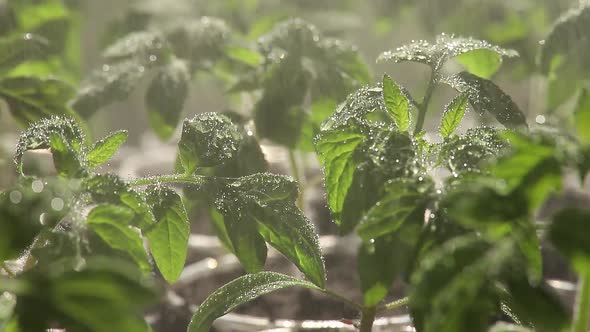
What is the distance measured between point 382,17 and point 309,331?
720mm

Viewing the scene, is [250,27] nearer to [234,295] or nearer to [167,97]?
[167,97]

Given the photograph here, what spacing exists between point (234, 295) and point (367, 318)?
0.40ft

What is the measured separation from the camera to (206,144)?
2.06 feet

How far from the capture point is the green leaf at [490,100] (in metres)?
0.61

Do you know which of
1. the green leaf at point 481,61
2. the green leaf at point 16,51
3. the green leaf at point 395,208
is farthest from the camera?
the green leaf at point 16,51

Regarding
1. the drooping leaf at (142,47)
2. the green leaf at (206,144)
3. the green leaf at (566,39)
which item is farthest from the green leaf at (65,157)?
the green leaf at (566,39)

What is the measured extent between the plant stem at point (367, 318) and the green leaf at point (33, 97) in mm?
423

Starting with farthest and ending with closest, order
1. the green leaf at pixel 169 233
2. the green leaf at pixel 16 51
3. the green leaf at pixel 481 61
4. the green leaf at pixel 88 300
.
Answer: the green leaf at pixel 16 51 < the green leaf at pixel 481 61 < the green leaf at pixel 169 233 < the green leaf at pixel 88 300

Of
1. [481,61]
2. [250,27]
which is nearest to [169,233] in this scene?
[481,61]

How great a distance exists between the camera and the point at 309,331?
2.53ft

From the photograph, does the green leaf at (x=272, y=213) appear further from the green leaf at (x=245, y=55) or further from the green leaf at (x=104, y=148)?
the green leaf at (x=245, y=55)

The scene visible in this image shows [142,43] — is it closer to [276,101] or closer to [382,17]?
[276,101]

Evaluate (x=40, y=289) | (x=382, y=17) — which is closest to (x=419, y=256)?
(x=40, y=289)

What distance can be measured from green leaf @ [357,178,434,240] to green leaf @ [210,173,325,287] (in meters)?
0.11
